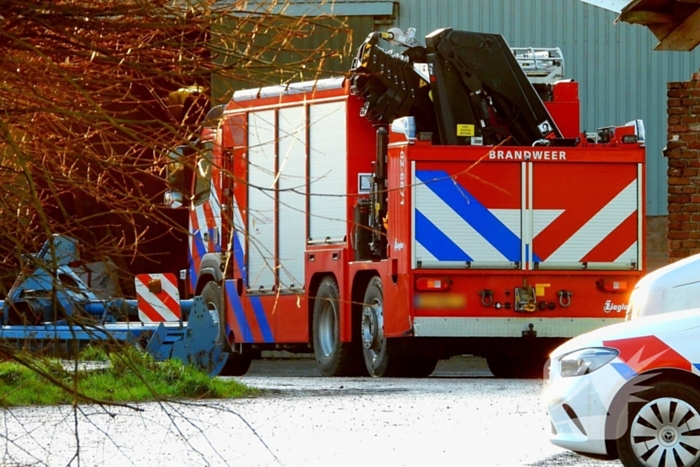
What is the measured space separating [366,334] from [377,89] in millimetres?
2437

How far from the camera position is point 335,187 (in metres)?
17.0

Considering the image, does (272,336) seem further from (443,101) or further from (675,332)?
(675,332)

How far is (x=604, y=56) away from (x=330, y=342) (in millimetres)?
8225

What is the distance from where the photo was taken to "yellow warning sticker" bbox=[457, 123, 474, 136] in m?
16.5

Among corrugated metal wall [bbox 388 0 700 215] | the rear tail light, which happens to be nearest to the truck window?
the rear tail light

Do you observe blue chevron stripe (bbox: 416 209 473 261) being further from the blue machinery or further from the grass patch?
the blue machinery

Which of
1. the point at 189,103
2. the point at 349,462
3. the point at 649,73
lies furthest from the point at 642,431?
the point at 649,73

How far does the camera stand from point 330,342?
57.5 ft

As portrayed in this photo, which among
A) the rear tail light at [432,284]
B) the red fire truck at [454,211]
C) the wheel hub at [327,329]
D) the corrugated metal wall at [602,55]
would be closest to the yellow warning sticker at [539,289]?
the red fire truck at [454,211]

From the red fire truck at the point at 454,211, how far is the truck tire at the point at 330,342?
0.02 metres

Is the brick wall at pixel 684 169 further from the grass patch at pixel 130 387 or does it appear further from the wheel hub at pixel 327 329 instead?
the grass patch at pixel 130 387

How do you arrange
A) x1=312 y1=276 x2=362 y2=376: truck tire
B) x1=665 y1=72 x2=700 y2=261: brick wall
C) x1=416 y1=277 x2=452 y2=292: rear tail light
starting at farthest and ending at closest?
x1=665 y1=72 x2=700 y2=261: brick wall → x1=312 y1=276 x2=362 y2=376: truck tire → x1=416 y1=277 x2=452 y2=292: rear tail light

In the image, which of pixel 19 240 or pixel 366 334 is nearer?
pixel 19 240

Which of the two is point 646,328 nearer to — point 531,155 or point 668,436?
point 668,436
